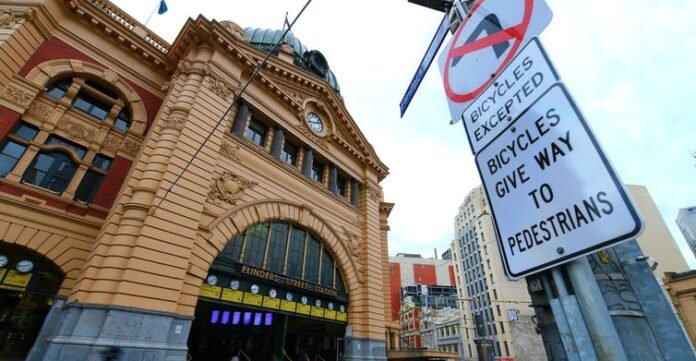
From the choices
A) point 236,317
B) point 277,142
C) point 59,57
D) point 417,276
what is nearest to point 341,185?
point 277,142

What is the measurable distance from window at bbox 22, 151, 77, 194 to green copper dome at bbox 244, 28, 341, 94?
18.4m

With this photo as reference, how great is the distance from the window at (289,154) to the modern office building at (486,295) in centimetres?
2896

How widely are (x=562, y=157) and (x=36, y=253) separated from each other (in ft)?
55.4

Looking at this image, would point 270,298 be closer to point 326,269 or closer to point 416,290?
point 326,269

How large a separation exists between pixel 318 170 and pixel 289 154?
2.99 meters

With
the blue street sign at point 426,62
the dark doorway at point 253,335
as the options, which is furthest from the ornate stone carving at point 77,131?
the blue street sign at point 426,62

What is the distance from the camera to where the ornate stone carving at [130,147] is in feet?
49.4

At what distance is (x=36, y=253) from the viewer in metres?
11.7

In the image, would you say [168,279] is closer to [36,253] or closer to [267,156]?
[36,253]

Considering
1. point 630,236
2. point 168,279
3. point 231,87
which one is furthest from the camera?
point 231,87

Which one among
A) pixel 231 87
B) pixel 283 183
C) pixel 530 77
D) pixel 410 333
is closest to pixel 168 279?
pixel 283 183

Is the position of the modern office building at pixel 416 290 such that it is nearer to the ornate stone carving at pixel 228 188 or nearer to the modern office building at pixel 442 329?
the modern office building at pixel 442 329

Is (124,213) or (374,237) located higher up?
(374,237)

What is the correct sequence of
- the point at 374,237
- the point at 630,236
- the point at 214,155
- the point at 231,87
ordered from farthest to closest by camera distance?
the point at 374,237
the point at 231,87
the point at 214,155
the point at 630,236
